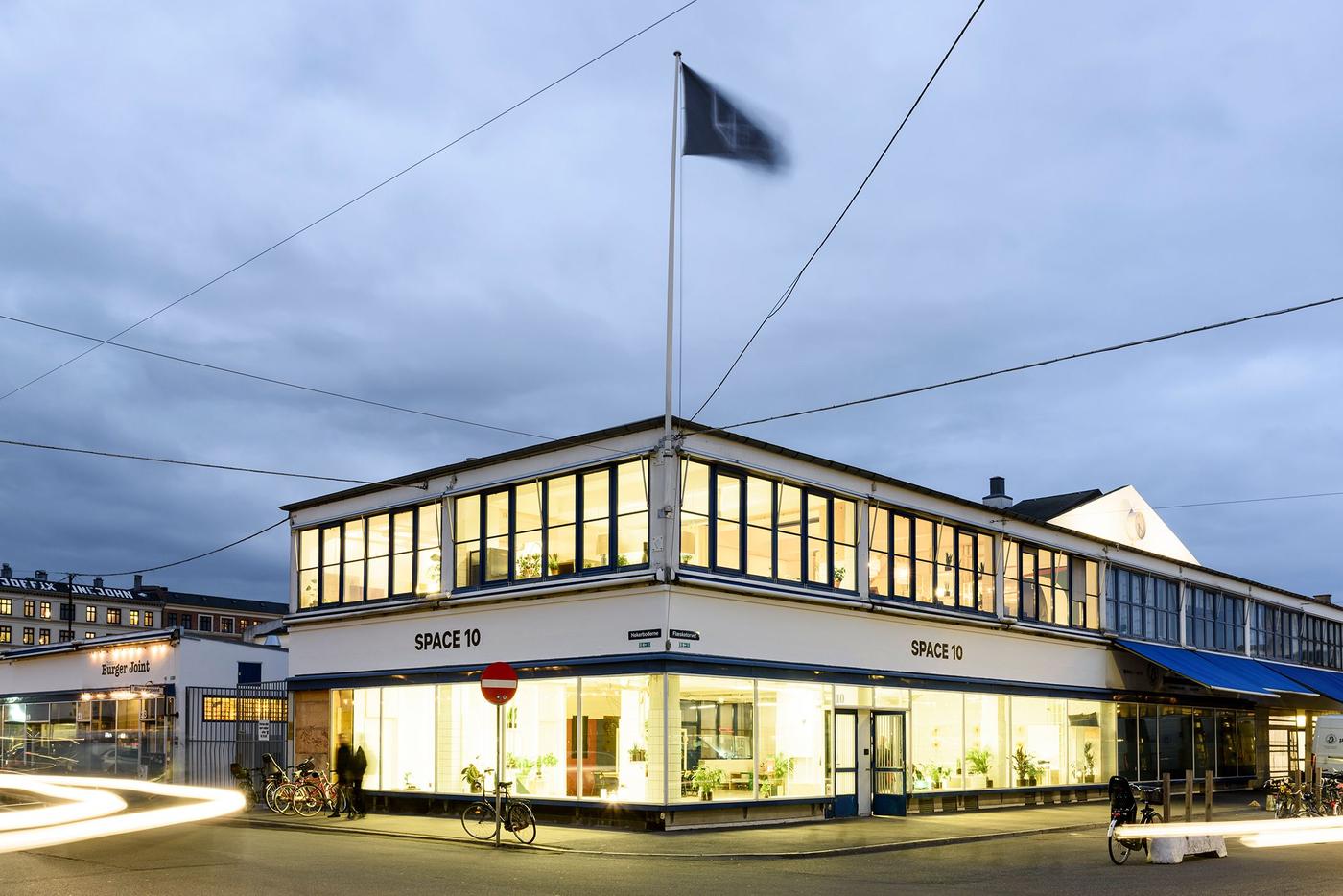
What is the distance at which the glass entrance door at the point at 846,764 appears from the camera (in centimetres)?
2775

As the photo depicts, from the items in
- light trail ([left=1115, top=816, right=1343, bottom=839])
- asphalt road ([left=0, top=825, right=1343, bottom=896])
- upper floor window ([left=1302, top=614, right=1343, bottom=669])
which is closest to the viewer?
asphalt road ([left=0, top=825, right=1343, bottom=896])

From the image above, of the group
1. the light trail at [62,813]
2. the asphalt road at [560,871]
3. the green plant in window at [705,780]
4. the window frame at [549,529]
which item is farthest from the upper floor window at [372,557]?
the light trail at [62,813]

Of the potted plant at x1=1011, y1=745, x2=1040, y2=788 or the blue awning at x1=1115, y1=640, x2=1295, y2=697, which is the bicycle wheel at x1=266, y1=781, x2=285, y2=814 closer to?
the potted plant at x1=1011, y1=745, x2=1040, y2=788

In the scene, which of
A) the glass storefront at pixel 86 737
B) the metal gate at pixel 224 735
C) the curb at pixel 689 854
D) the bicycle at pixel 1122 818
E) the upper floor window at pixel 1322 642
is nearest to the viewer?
the bicycle at pixel 1122 818

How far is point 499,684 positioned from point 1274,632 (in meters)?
40.0

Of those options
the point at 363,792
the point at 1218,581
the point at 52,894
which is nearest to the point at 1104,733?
the point at 1218,581

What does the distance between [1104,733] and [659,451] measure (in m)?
20.2

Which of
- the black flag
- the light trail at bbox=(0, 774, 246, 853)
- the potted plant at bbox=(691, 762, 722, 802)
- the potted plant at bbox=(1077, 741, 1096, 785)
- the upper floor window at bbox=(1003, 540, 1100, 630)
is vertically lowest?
the potted plant at bbox=(1077, 741, 1096, 785)

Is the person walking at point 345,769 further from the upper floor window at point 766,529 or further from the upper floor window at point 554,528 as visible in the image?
the upper floor window at point 766,529

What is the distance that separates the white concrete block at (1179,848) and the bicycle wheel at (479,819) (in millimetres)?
11077

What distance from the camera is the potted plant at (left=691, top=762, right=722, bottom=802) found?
24.8 m

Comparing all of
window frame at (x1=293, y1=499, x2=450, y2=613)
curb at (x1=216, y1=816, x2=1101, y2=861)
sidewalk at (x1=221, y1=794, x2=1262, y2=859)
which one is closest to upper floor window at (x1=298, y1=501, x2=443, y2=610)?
window frame at (x1=293, y1=499, x2=450, y2=613)

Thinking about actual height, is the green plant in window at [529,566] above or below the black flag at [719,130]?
below

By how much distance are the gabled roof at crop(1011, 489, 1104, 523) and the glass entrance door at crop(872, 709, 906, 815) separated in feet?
55.8
